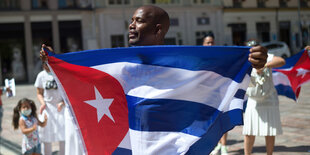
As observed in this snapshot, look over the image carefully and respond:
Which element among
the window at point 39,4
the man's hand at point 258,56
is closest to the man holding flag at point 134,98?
the man's hand at point 258,56

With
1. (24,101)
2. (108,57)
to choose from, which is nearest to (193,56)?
(108,57)

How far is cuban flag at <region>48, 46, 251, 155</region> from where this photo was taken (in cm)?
242

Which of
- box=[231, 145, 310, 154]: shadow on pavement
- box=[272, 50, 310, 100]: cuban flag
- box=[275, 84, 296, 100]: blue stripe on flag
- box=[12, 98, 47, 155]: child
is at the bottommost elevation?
box=[231, 145, 310, 154]: shadow on pavement

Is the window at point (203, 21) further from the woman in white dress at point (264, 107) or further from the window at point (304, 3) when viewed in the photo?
the woman in white dress at point (264, 107)

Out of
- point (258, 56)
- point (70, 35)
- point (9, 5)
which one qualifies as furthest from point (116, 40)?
point (258, 56)

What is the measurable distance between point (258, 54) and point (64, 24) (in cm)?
2791

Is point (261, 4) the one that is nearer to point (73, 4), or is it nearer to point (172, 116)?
point (73, 4)

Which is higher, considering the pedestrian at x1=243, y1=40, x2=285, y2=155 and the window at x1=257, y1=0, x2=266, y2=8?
the window at x1=257, y1=0, x2=266, y2=8

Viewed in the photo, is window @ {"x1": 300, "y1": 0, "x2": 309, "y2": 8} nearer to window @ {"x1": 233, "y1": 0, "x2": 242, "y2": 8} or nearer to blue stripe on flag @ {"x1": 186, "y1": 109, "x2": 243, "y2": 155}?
window @ {"x1": 233, "y1": 0, "x2": 242, "y2": 8}

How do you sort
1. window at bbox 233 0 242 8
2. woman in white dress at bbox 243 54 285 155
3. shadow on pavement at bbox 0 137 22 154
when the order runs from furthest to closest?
window at bbox 233 0 242 8
shadow on pavement at bbox 0 137 22 154
woman in white dress at bbox 243 54 285 155

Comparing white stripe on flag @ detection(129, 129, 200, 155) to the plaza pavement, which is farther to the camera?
the plaza pavement

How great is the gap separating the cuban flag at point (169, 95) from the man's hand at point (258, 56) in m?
0.12

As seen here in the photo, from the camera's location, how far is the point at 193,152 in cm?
242

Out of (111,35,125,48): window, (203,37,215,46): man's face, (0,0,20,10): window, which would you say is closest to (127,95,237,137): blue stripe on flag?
(203,37,215,46): man's face
